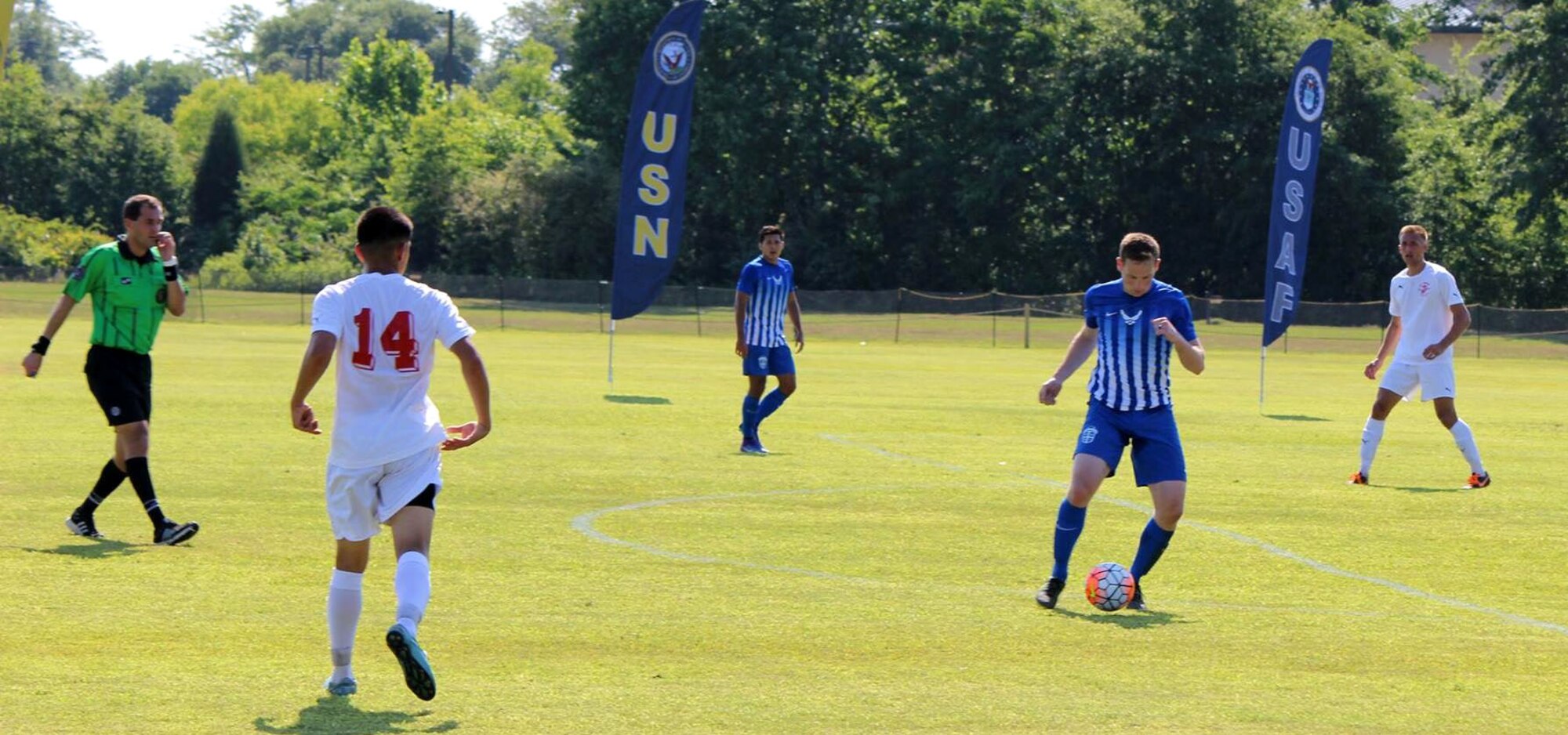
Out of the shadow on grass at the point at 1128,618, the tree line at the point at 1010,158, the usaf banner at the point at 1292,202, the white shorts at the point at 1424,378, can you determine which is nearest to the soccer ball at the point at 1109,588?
the shadow on grass at the point at 1128,618

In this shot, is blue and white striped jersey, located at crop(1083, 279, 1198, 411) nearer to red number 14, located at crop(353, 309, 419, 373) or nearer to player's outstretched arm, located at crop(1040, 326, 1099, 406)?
player's outstretched arm, located at crop(1040, 326, 1099, 406)

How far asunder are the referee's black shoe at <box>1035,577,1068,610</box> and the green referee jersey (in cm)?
511

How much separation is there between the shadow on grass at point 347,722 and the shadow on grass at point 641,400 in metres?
16.3

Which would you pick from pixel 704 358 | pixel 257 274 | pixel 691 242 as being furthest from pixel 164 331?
pixel 691 242

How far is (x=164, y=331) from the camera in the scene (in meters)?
41.7

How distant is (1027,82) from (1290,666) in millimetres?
60130

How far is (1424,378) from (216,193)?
7279 cm

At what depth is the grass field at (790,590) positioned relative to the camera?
6.96 m

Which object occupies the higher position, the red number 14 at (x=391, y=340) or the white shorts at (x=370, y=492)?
the red number 14 at (x=391, y=340)

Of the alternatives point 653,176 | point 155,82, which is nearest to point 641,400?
point 653,176

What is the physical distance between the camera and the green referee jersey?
1063cm

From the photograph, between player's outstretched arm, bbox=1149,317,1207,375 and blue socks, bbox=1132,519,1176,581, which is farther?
blue socks, bbox=1132,519,1176,581

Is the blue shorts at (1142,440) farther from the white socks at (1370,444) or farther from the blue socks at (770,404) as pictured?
the blue socks at (770,404)

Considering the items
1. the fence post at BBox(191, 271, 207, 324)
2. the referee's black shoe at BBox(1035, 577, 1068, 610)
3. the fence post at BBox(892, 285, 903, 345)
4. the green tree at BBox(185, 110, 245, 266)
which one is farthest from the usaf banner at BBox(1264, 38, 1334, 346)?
the green tree at BBox(185, 110, 245, 266)
